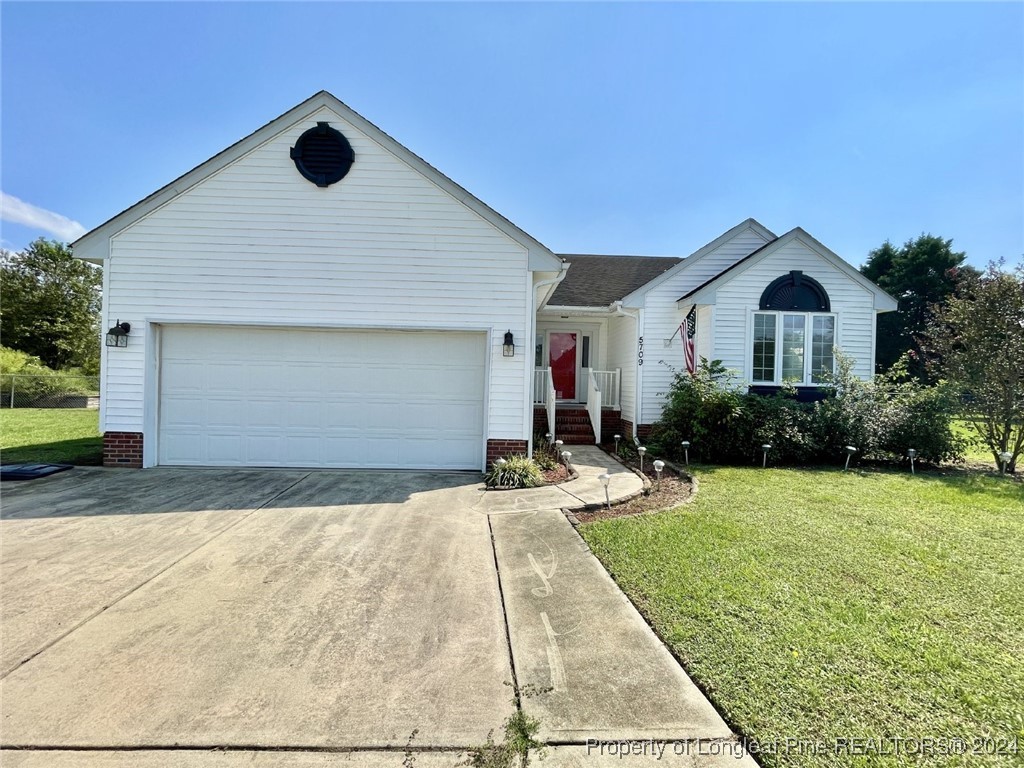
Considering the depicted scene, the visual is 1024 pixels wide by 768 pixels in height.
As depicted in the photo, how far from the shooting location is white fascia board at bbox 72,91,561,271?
7535 mm

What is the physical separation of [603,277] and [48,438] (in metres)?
15.2

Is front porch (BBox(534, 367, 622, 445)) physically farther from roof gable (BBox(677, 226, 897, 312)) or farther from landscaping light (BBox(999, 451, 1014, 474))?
landscaping light (BBox(999, 451, 1014, 474))

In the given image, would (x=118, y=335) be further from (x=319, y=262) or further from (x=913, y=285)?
(x=913, y=285)

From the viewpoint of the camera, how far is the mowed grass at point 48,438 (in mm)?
8188

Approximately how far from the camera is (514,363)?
25.7ft

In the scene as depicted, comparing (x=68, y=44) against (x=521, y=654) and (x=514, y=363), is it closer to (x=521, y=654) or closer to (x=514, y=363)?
(x=514, y=363)

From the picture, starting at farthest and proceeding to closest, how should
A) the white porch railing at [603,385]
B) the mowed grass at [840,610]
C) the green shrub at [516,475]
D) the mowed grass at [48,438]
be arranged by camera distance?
1. the white porch railing at [603,385]
2. the mowed grass at [48,438]
3. the green shrub at [516,475]
4. the mowed grass at [840,610]

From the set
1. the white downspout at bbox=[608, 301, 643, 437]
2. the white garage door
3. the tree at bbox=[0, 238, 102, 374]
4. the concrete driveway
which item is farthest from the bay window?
the tree at bbox=[0, 238, 102, 374]

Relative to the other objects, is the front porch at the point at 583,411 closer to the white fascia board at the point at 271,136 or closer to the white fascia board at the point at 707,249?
the white fascia board at the point at 707,249

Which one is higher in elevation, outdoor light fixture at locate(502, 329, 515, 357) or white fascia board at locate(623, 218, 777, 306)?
white fascia board at locate(623, 218, 777, 306)

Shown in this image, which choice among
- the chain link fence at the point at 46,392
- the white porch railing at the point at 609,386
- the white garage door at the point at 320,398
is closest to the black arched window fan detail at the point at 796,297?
the white porch railing at the point at 609,386

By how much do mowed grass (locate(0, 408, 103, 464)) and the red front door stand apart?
1054cm

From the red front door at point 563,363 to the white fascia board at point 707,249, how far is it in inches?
118

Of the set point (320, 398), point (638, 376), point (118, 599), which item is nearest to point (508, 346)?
point (320, 398)
